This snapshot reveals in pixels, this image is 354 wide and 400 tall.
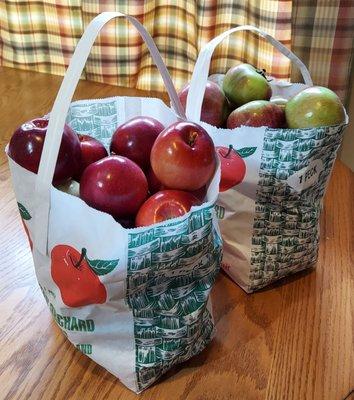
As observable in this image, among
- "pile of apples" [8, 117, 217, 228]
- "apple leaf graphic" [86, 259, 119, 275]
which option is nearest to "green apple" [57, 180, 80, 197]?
"pile of apples" [8, 117, 217, 228]

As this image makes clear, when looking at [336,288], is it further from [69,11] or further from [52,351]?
[69,11]

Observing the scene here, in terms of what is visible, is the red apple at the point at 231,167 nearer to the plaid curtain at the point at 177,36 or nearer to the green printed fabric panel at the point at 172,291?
the green printed fabric panel at the point at 172,291

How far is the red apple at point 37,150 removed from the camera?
58 centimetres

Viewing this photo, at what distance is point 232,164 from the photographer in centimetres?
69

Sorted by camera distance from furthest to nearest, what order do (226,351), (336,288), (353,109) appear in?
(353,109) → (336,288) → (226,351)

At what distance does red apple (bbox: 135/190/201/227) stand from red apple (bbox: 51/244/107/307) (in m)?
0.08

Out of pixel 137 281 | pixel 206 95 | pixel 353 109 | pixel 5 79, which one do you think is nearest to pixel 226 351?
pixel 137 281

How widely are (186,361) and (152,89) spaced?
3.03ft

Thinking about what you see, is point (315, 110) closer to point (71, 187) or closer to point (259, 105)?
point (259, 105)

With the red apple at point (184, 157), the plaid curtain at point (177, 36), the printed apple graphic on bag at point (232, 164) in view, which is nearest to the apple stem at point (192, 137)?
the red apple at point (184, 157)

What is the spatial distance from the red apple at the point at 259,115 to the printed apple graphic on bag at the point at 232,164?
0.19ft

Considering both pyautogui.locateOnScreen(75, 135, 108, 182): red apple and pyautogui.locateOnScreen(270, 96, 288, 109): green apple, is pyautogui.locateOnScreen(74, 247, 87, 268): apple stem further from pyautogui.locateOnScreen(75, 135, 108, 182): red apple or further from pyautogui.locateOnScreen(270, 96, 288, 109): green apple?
pyautogui.locateOnScreen(270, 96, 288, 109): green apple

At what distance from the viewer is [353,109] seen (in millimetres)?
1314

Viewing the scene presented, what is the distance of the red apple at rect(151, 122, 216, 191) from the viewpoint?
57 centimetres
